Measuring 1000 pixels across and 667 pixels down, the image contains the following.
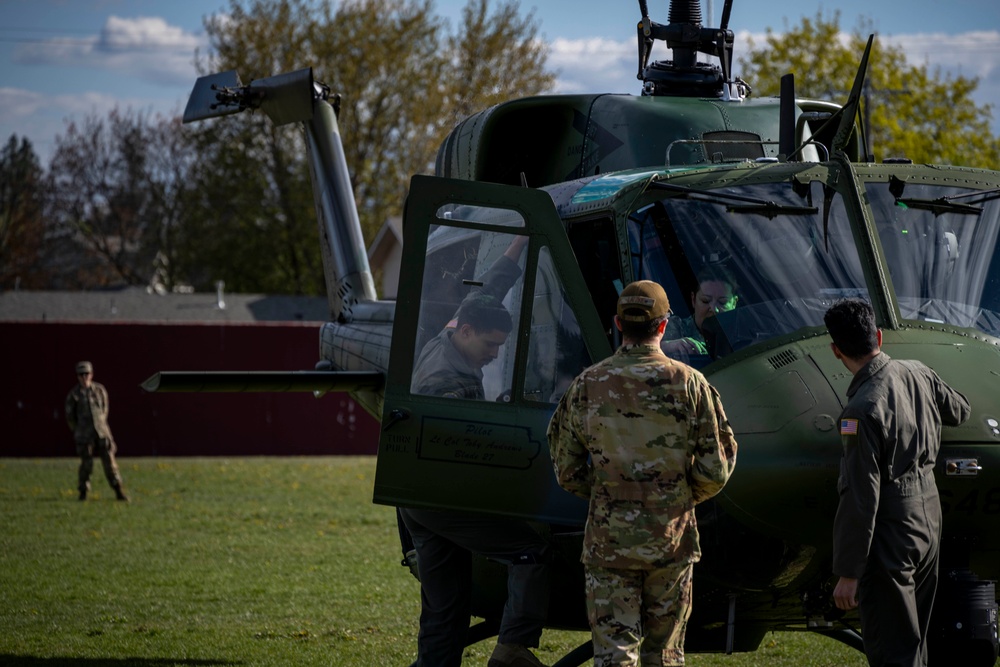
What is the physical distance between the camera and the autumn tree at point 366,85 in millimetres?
38406

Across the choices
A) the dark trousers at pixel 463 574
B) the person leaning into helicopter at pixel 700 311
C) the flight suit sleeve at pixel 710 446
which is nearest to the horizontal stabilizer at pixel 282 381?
the dark trousers at pixel 463 574

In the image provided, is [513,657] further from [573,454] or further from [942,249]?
[942,249]

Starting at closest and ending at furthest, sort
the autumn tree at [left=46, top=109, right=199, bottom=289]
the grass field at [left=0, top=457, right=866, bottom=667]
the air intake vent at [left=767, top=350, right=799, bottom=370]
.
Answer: the air intake vent at [left=767, top=350, right=799, bottom=370], the grass field at [left=0, top=457, right=866, bottom=667], the autumn tree at [left=46, top=109, right=199, bottom=289]

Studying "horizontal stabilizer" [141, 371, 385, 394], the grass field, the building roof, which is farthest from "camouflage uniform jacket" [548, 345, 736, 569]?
the building roof

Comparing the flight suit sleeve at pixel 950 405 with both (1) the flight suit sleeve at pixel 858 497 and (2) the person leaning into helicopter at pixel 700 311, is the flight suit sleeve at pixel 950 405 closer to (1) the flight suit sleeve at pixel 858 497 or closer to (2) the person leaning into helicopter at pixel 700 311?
(1) the flight suit sleeve at pixel 858 497

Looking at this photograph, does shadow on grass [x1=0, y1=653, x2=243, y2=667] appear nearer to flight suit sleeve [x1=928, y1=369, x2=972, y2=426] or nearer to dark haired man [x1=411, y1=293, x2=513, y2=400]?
dark haired man [x1=411, y1=293, x2=513, y2=400]

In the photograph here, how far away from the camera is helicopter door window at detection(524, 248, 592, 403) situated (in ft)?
17.1

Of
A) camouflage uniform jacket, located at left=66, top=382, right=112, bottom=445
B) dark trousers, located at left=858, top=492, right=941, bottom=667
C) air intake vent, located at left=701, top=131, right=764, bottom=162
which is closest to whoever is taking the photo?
dark trousers, located at left=858, top=492, right=941, bottom=667

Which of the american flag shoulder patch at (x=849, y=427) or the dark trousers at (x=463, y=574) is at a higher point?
the american flag shoulder patch at (x=849, y=427)

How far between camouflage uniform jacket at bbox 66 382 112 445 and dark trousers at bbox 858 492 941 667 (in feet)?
44.6

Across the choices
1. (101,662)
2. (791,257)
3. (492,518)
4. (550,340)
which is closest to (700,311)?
(791,257)

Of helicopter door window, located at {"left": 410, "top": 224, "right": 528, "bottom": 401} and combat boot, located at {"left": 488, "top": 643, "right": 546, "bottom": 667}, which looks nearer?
combat boot, located at {"left": 488, "top": 643, "right": 546, "bottom": 667}

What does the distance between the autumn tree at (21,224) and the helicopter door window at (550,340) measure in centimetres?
5376

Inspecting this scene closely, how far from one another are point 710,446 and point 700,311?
0.98m
